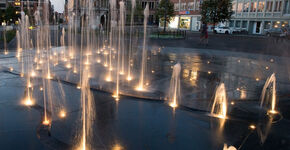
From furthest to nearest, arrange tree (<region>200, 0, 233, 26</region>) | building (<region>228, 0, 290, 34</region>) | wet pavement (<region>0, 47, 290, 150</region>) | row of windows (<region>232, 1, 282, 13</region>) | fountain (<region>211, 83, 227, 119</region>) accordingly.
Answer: row of windows (<region>232, 1, 282, 13</region>) < building (<region>228, 0, 290, 34</region>) < tree (<region>200, 0, 233, 26</region>) < fountain (<region>211, 83, 227, 119</region>) < wet pavement (<region>0, 47, 290, 150</region>)

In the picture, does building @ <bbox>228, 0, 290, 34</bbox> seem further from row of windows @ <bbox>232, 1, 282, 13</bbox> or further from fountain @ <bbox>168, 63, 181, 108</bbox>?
fountain @ <bbox>168, 63, 181, 108</bbox>

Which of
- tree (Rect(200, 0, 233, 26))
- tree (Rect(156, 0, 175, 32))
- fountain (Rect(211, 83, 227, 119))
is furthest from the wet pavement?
tree (Rect(200, 0, 233, 26))

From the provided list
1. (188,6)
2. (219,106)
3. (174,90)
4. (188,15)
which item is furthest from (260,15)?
(219,106)

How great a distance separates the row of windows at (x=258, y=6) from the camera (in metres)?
42.0

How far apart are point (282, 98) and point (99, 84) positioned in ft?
18.1

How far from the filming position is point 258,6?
45.1 metres

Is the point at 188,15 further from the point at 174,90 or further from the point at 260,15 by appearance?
the point at 174,90

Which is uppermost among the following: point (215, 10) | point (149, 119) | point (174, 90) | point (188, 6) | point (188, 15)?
point (188, 6)

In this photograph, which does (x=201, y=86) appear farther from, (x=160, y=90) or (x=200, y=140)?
(x=200, y=140)

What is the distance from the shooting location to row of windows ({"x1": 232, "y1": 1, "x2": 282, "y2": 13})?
42.0 m

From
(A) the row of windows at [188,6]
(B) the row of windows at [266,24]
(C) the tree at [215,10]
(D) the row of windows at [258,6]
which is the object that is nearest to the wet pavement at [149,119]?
(C) the tree at [215,10]

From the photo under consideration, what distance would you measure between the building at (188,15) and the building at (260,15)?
8861 millimetres

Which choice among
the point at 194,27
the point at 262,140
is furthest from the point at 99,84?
the point at 194,27

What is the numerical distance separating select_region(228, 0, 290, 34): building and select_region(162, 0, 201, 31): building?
886 cm
